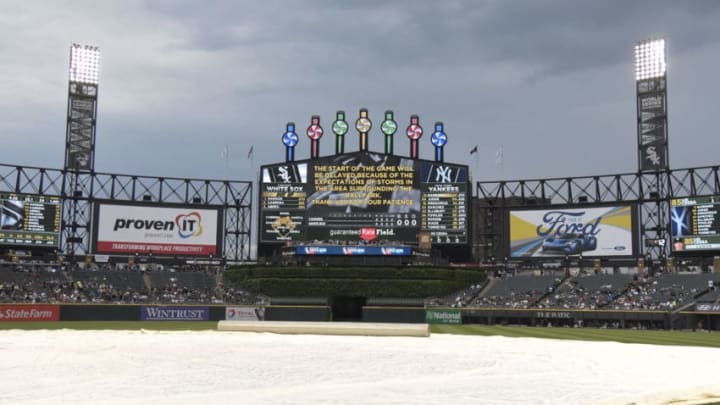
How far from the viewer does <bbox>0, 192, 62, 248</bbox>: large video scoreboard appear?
76.8 metres

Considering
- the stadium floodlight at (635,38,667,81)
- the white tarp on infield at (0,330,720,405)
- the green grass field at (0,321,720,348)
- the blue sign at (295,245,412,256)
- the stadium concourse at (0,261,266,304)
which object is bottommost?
the green grass field at (0,321,720,348)

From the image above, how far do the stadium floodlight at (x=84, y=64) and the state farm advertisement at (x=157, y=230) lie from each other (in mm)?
13723

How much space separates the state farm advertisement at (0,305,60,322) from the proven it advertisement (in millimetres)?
45776

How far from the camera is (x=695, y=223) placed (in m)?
73.1

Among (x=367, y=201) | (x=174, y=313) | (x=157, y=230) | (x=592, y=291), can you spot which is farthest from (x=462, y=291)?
(x=157, y=230)

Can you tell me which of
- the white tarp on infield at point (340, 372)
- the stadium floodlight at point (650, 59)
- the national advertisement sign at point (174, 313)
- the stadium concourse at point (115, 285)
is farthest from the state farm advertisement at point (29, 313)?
the stadium floodlight at point (650, 59)

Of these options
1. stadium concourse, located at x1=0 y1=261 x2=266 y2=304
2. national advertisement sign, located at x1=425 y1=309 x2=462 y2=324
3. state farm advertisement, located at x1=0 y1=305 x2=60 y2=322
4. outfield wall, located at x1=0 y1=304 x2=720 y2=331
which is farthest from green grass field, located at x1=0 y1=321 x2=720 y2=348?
national advertisement sign, located at x1=425 y1=309 x2=462 y2=324

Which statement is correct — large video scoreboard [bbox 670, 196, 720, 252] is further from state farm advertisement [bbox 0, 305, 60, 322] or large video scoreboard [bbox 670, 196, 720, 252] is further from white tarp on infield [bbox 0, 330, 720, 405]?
state farm advertisement [bbox 0, 305, 60, 322]

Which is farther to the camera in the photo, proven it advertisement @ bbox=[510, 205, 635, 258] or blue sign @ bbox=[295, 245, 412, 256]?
proven it advertisement @ bbox=[510, 205, 635, 258]

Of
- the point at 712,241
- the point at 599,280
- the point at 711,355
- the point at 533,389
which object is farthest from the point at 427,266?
the point at 533,389

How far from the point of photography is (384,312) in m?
68.7

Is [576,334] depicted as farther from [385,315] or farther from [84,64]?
[84,64]

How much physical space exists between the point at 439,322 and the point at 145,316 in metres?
25.7

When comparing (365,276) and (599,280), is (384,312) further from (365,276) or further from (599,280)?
(599,280)
